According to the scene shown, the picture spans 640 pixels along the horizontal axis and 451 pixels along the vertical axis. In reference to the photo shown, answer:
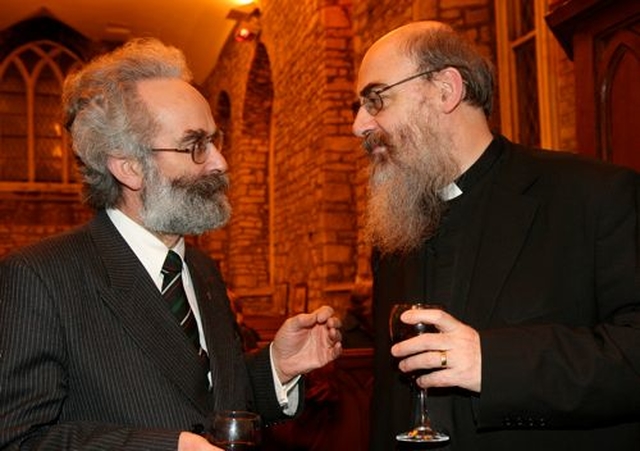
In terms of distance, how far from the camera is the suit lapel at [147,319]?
1.82 meters

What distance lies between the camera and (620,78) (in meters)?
2.70

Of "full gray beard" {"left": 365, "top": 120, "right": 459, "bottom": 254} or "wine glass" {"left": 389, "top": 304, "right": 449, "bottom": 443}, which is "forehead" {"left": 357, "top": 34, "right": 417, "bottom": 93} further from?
"wine glass" {"left": 389, "top": 304, "right": 449, "bottom": 443}

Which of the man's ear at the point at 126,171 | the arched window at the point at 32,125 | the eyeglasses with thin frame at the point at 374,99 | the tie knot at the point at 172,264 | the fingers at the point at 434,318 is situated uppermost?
the arched window at the point at 32,125

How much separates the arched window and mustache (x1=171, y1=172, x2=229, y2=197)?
1453 centimetres

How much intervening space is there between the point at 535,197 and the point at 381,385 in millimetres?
763

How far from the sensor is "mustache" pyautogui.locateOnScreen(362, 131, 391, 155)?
2211 millimetres

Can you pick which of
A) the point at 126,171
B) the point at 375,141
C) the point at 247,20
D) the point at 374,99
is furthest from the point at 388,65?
the point at 247,20

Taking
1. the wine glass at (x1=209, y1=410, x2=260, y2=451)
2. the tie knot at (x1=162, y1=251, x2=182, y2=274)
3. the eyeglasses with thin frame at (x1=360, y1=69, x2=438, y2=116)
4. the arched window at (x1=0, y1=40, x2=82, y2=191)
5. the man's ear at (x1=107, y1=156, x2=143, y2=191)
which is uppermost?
the arched window at (x1=0, y1=40, x2=82, y2=191)

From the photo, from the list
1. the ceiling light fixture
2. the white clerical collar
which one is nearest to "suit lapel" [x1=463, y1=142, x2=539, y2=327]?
the white clerical collar

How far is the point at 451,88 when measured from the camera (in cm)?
215

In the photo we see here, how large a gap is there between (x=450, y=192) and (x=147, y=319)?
1014 mm

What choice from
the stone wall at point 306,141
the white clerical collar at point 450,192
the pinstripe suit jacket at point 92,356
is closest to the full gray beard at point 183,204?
the pinstripe suit jacket at point 92,356

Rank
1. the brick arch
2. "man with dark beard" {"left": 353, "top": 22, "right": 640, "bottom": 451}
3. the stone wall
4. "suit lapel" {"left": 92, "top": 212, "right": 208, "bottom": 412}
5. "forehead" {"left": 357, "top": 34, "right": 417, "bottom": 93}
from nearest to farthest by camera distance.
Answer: "man with dark beard" {"left": 353, "top": 22, "right": 640, "bottom": 451}
"suit lapel" {"left": 92, "top": 212, "right": 208, "bottom": 412}
"forehead" {"left": 357, "top": 34, "right": 417, "bottom": 93}
the stone wall
the brick arch

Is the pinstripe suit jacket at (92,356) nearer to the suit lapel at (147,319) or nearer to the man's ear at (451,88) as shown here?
the suit lapel at (147,319)
